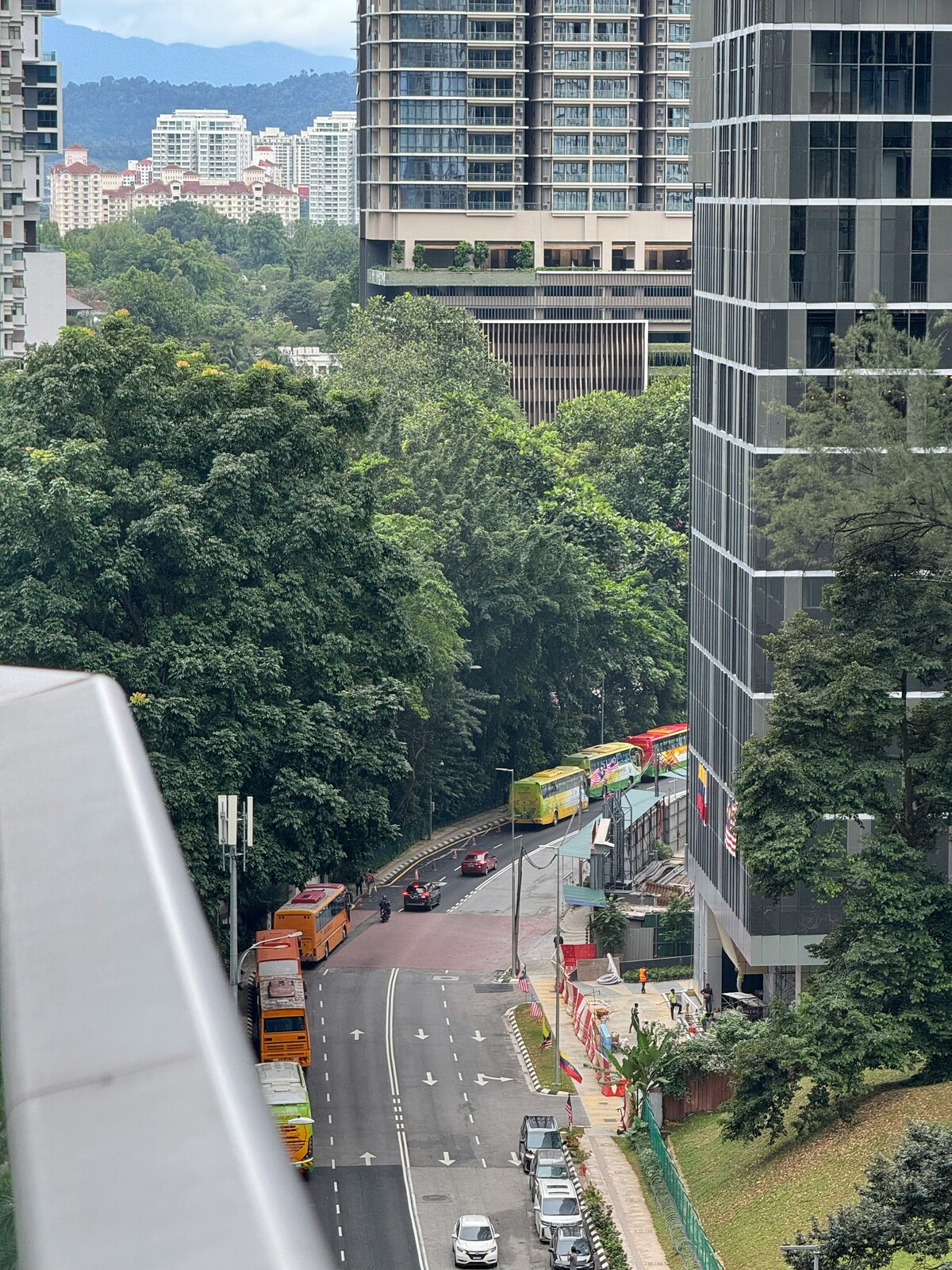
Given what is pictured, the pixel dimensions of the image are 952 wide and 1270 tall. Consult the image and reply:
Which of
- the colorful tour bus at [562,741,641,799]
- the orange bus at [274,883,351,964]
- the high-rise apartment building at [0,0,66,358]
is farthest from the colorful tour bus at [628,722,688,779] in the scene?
the high-rise apartment building at [0,0,66,358]

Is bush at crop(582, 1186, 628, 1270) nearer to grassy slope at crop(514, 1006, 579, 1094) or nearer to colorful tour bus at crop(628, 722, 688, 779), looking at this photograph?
grassy slope at crop(514, 1006, 579, 1094)

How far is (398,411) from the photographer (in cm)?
8569

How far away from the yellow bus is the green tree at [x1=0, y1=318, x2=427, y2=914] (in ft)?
92.0

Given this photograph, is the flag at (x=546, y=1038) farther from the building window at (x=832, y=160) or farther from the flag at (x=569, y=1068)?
the building window at (x=832, y=160)

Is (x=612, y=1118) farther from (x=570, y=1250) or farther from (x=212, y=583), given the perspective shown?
(x=212, y=583)

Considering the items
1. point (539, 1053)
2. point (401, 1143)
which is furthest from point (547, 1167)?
point (539, 1053)

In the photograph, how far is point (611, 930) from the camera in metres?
59.2

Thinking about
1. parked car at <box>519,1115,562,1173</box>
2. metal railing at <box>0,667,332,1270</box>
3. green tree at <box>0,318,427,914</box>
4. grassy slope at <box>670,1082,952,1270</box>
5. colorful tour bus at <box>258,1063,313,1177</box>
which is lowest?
parked car at <box>519,1115,562,1173</box>

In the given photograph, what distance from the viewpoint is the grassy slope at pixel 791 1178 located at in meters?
31.5

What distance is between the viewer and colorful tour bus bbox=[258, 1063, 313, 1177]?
1480 inches

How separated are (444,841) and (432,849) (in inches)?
57.5

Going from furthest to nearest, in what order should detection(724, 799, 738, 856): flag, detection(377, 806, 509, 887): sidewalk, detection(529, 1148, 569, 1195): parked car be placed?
detection(377, 806, 509, 887): sidewalk → detection(724, 799, 738, 856): flag → detection(529, 1148, 569, 1195): parked car

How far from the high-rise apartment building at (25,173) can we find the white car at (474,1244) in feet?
176

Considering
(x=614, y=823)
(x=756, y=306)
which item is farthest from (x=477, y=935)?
(x=756, y=306)
